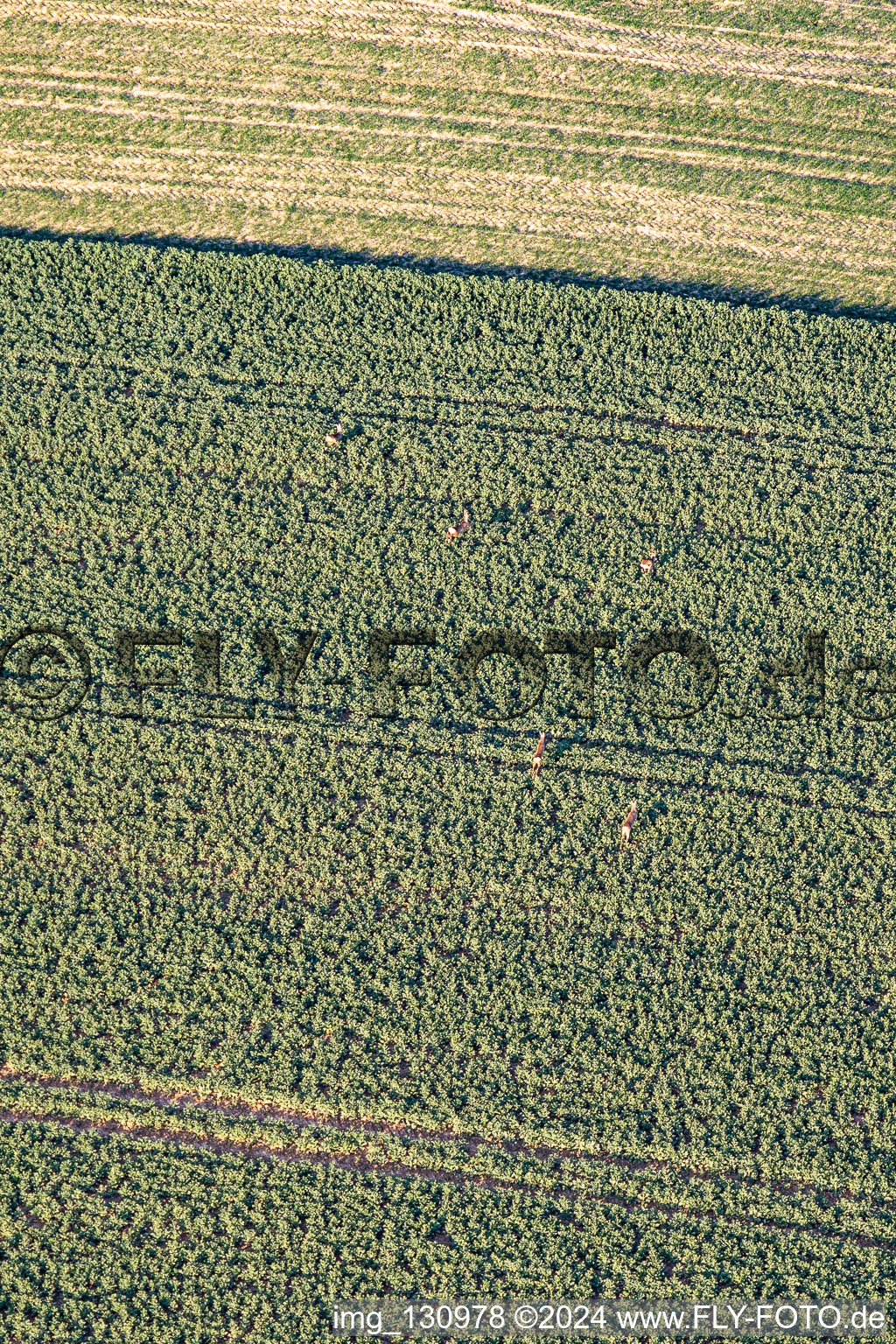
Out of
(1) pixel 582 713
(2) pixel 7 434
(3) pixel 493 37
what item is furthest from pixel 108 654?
(3) pixel 493 37

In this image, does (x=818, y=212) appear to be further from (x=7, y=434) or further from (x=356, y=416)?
(x=7, y=434)

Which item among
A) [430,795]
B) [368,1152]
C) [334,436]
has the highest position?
[334,436]
